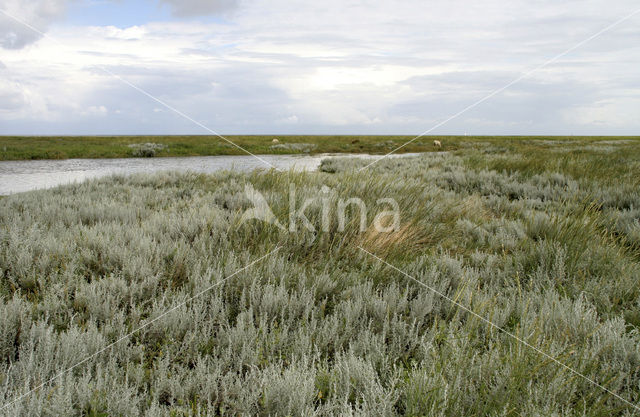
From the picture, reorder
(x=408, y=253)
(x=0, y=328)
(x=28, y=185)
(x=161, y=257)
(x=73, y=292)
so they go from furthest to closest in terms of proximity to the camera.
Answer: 1. (x=28, y=185)
2. (x=408, y=253)
3. (x=161, y=257)
4. (x=73, y=292)
5. (x=0, y=328)

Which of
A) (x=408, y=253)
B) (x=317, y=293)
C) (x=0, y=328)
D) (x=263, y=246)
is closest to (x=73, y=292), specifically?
(x=0, y=328)

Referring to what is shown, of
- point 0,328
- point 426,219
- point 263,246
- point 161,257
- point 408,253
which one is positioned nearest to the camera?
point 0,328

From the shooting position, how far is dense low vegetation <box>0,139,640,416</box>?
6.09 feet

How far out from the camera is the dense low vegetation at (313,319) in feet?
A: 6.09

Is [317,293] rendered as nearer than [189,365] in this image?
No

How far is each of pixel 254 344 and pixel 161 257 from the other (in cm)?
169

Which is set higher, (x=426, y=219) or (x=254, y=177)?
(x=254, y=177)

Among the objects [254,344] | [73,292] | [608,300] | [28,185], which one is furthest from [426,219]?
[28,185]

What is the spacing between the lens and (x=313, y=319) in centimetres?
253

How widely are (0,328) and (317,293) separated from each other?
7.29 ft

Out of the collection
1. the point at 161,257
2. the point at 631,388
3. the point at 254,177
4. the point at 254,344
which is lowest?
the point at 631,388

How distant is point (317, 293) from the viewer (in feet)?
10.2

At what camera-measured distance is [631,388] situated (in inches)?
82.3

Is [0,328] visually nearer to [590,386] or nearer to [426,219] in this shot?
[590,386]
